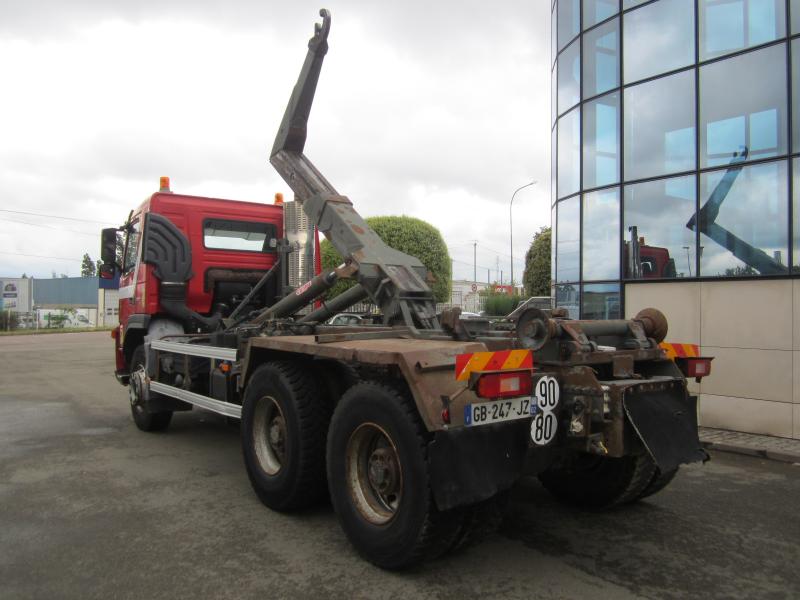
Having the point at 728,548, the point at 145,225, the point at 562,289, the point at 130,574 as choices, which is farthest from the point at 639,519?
the point at 562,289

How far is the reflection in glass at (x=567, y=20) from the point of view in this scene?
1052 cm

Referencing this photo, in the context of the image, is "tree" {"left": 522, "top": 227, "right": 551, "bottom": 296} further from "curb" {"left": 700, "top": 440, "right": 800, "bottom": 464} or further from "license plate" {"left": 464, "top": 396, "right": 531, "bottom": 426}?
"license plate" {"left": 464, "top": 396, "right": 531, "bottom": 426}

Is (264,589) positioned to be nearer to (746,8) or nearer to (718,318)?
(718,318)

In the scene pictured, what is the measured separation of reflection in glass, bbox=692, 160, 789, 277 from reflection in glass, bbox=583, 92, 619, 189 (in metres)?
1.58

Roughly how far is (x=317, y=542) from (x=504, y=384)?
5.74 ft

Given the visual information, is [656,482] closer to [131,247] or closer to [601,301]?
[601,301]

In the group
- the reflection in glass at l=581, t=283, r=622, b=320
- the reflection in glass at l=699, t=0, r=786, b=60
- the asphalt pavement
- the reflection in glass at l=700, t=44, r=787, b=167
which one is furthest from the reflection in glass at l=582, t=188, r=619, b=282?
the asphalt pavement

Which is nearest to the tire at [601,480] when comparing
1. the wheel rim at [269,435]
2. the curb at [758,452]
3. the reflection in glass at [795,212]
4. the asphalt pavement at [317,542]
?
the asphalt pavement at [317,542]

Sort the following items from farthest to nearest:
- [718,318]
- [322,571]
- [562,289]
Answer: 1. [562,289]
2. [718,318]
3. [322,571]

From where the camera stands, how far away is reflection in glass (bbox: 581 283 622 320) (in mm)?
9336

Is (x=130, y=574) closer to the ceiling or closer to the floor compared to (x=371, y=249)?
closer to the floor

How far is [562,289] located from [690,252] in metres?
2.64

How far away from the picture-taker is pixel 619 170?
9516 millimetres

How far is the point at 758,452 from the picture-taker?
6590mm
